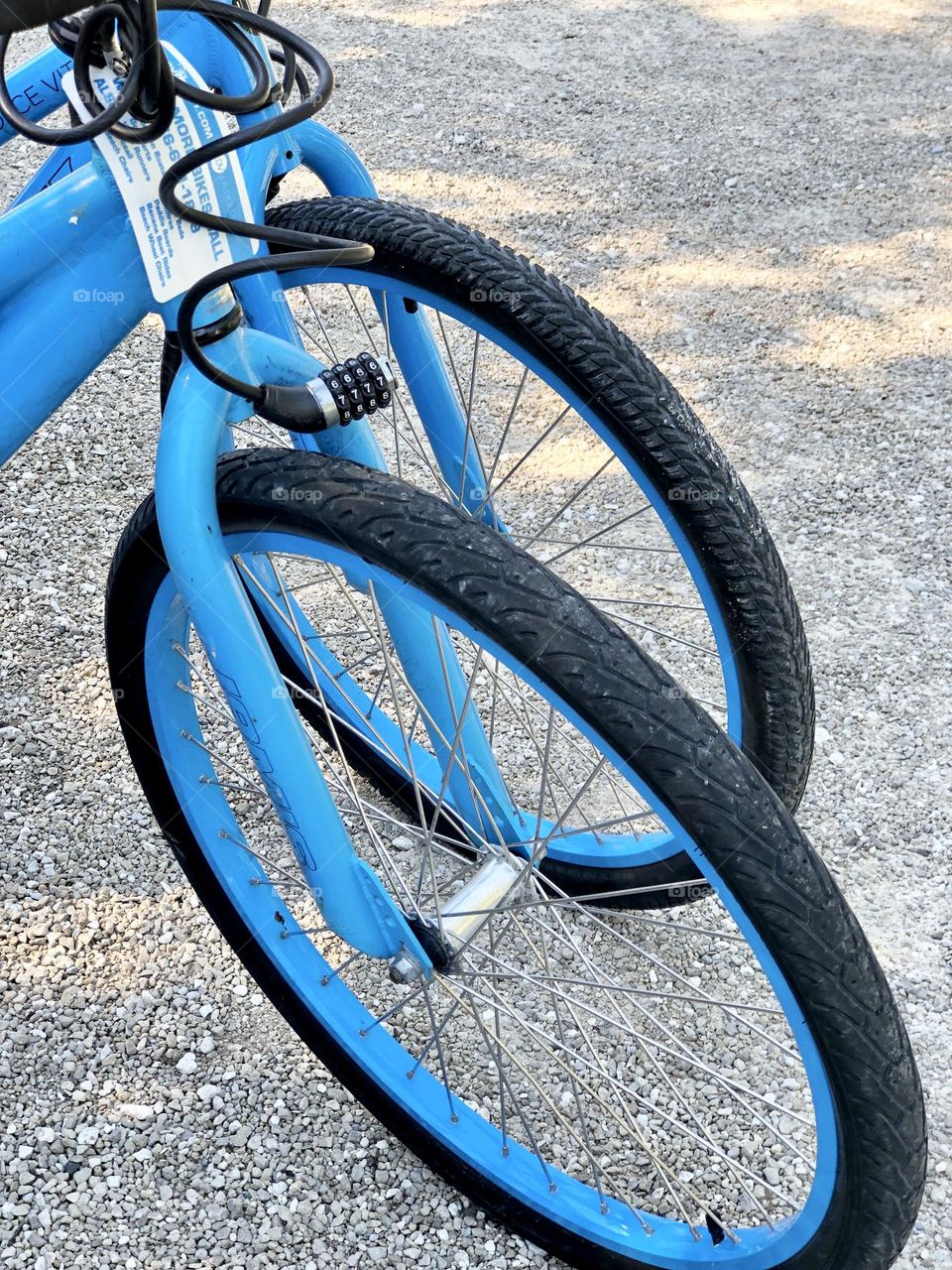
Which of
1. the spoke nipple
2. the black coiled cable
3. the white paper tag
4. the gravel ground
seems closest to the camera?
the black coiled cable

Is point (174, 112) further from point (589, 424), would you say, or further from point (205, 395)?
point (589, 424)

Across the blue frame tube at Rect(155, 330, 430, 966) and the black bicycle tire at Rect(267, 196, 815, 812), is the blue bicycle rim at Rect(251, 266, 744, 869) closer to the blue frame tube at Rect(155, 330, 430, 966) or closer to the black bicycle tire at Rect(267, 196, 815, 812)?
the black bicycle tire at Rect(267, 196, 815, 812)

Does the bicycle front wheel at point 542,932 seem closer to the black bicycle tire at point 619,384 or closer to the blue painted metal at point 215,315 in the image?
the blue painted metal at point 215,315

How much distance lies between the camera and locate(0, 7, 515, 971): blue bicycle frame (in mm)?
1209

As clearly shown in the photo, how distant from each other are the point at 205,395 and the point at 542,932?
972 mm

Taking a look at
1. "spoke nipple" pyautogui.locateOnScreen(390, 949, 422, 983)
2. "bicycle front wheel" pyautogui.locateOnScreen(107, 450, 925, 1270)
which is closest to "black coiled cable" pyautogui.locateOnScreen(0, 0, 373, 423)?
"bicycle front wheel" pyautogui.locateOnScreen(107, 450, 925, 1270)

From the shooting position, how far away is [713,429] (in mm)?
2957

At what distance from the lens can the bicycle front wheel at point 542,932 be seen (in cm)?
111

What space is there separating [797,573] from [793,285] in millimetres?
1147

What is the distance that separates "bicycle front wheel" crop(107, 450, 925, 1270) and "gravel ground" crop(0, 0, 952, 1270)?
15 centimetres

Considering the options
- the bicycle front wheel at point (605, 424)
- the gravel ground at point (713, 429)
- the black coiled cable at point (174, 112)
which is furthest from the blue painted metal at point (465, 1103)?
the bicycle front wheel at point (605, 424)

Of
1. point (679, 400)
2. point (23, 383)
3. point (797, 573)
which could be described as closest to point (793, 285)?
point (797, 573)

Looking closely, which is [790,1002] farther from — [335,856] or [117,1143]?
[117,1143]

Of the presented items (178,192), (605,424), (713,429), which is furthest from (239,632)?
(713,429)
